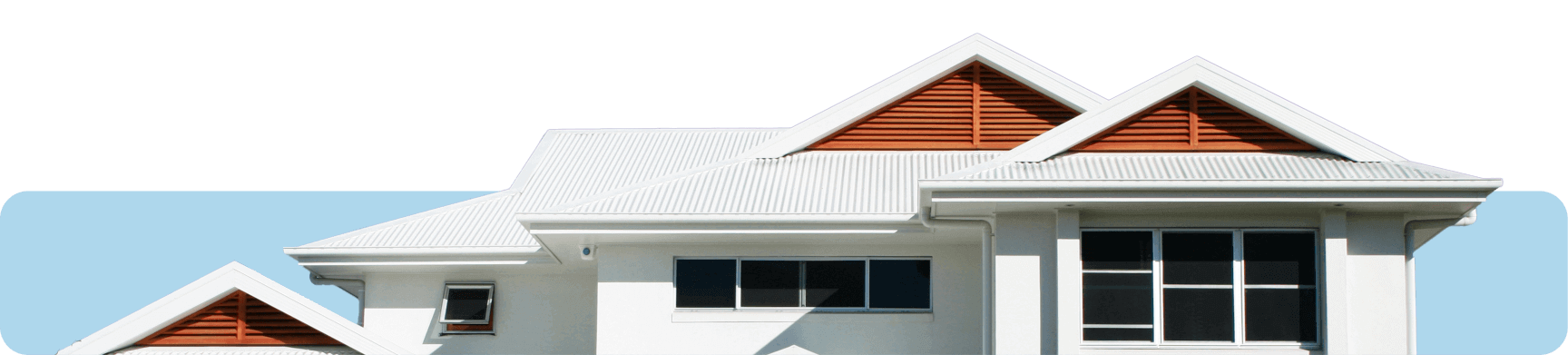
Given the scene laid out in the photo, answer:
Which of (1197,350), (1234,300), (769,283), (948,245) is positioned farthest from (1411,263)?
(769,283)

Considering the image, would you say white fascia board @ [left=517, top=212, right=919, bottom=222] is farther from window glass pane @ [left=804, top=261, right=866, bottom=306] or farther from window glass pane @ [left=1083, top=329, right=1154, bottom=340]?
window glass pane @ [left=1083, top=329, right=1154, bottom=340]

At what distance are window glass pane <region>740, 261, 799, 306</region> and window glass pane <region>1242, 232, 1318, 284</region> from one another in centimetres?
538

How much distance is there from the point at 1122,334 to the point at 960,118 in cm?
570

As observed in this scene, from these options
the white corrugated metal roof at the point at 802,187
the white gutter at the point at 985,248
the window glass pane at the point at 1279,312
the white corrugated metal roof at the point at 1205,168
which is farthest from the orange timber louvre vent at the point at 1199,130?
the white corrugated metal roof at the point at 802,187

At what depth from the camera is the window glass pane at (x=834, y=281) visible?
17.1 metres

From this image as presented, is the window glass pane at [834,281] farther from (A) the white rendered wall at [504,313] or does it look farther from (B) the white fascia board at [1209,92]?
(A) the white rendered wall at [504,313]

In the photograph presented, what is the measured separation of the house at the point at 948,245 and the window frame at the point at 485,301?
0.04m

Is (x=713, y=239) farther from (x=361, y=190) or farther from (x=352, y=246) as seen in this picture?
(x=361, y=190)

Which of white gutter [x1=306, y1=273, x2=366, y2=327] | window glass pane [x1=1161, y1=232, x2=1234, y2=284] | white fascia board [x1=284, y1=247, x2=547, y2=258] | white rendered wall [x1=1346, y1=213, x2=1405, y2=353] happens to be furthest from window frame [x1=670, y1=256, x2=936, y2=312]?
white gutter [x1=306, y1=273, x2=366, y2=327]

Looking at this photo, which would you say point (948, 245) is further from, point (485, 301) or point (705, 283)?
point (485, 301)

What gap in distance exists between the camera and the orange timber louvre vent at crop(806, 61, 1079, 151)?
19641mm

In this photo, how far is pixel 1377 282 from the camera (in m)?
14.6

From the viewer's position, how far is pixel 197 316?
51.6 feet

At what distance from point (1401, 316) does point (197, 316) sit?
1326 centimetres
